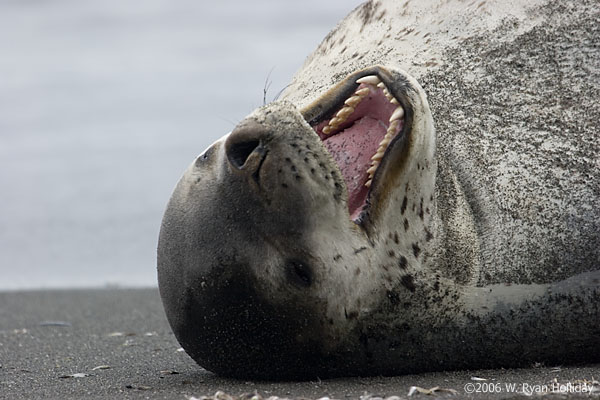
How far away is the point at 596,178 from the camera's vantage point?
4.79 meters

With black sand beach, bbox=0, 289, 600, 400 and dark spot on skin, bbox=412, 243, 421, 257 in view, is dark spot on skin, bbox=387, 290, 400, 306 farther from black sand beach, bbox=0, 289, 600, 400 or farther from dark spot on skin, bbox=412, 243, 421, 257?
black sand beach, bbox=0, 289, 600, 400

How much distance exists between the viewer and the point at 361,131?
4.61 meters

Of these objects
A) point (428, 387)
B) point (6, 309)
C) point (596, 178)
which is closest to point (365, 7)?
point (596, 178)

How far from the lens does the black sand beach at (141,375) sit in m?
4.18

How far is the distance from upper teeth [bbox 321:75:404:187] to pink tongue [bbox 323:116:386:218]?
0.05 m

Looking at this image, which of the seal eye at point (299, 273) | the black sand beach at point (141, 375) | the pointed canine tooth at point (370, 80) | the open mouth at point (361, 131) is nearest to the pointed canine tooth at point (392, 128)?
the open mouth at point (361, 131)

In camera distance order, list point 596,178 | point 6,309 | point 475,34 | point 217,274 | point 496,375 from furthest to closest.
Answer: point 6,309 → point 475,34 → point 596,178 → point 496,375 → point 217,274

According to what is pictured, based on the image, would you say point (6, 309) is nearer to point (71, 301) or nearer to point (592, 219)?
point (71, 301)

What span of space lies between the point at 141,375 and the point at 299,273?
1319 mm

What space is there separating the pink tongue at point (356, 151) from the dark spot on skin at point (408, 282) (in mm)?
333

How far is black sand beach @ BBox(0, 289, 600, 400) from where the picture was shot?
13.7ft

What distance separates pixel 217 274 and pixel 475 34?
83.1 inches

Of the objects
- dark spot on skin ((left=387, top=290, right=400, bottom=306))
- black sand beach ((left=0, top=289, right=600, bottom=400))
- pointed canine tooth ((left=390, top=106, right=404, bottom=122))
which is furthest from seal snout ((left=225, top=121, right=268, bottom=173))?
black sand beach ((left=0, top=289, right=600, bottom=400))

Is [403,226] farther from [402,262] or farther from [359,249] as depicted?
[359,249]
